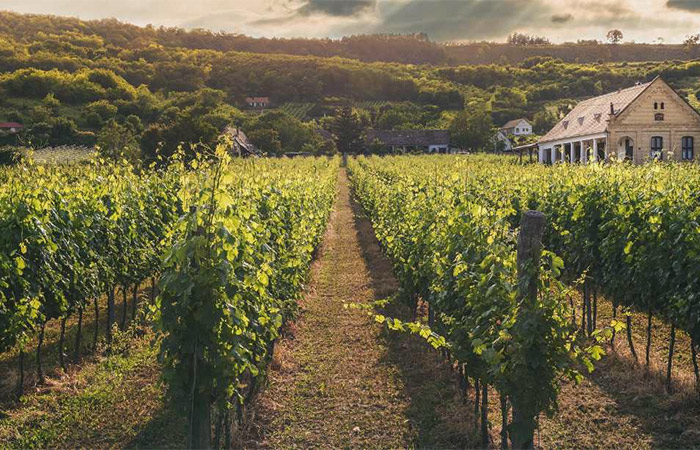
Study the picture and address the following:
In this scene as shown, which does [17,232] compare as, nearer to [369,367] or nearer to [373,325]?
[369,367]

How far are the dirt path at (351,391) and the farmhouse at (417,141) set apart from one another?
251 feet

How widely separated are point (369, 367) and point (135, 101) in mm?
98318

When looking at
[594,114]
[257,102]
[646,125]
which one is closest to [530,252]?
[646,125]

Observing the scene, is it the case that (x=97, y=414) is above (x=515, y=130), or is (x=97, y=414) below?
below

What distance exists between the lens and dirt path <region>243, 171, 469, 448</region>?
6188mm

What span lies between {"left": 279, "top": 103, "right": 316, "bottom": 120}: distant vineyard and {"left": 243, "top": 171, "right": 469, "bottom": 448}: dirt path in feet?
373

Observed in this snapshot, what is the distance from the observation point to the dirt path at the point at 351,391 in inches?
244

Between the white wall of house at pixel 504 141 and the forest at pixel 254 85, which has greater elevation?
the forest at pixel 254 85

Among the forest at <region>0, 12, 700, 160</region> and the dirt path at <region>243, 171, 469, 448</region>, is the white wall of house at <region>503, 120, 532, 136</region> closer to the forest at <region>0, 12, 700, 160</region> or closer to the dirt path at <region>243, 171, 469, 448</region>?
the forest at <region>0, 12, 700, 160</region>

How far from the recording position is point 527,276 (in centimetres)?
461

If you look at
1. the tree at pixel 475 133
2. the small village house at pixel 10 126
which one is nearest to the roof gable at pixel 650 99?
the tree at pixel 475 133

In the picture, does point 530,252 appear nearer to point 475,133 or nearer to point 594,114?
point 594,114

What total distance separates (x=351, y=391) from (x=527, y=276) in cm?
339

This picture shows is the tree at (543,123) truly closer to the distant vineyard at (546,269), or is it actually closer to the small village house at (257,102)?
the small village house at (257,102)
